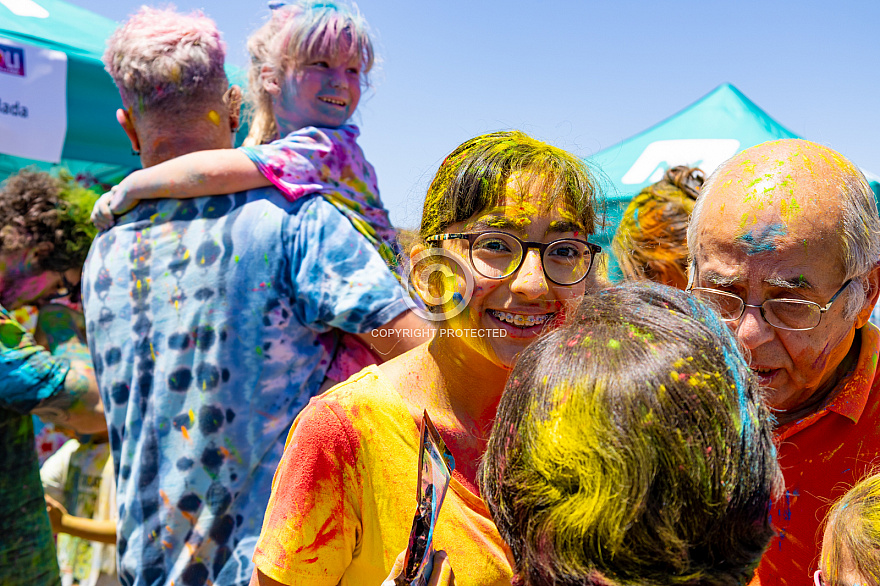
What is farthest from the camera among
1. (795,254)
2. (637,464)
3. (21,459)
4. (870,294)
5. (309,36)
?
(309,36)

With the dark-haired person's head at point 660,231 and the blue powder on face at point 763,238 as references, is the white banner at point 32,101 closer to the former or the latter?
the dark-haired person's head at point 660,231

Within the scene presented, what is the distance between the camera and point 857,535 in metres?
1.06

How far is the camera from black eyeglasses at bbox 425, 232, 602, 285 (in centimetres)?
146

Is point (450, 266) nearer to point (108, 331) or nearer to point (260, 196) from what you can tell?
point (260, 196)

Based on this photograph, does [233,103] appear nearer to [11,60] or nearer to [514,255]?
[514,255]

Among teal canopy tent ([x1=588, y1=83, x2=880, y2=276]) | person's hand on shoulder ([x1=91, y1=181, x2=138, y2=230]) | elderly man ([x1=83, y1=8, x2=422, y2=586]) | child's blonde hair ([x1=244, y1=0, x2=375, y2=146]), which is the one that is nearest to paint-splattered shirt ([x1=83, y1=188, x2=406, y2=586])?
elderly man ([x1=83, y1=8, x2=422, y2=586])

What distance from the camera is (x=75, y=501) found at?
10.6 ft

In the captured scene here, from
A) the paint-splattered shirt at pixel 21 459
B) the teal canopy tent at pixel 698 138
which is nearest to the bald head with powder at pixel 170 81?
the paint-splattered shirt at pixel 21 459

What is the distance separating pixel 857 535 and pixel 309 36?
8.28ft

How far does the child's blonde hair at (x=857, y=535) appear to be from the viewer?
1027 millimetres

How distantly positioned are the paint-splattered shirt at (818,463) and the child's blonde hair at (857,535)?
31cm

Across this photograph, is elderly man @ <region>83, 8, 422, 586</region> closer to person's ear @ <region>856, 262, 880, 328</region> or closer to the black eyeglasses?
the black eyeglasses

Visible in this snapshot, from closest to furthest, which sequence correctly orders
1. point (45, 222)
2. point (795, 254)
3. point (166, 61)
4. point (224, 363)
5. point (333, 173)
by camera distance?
1. point (795, 254)
2. point (224, 363)
3. point (166, 61)
4. point (333, 173)
5. point (45, 222)

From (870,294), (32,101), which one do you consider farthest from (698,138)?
(32,101)
